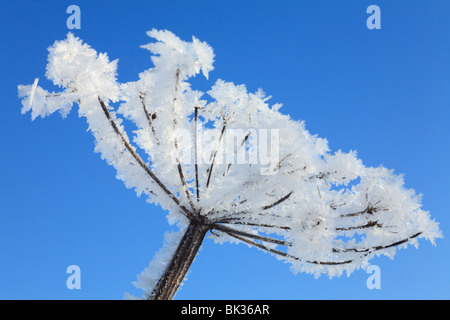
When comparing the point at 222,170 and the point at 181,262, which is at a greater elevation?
the point at 222,170

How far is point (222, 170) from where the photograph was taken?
531cm

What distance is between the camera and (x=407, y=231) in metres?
4.76

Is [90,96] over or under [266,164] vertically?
over

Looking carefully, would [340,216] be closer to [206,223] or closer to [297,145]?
[297,145]

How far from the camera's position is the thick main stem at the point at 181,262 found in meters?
4.68

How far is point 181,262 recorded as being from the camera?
4.80 m

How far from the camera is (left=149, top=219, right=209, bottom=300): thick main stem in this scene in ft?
15.4

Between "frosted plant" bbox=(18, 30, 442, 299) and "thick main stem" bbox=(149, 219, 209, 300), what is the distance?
0.05 feet

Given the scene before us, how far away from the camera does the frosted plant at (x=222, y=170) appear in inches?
158

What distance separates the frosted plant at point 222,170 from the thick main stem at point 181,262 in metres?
0.02

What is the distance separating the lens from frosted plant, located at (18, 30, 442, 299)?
4.02 meters

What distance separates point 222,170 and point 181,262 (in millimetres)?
1414
